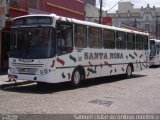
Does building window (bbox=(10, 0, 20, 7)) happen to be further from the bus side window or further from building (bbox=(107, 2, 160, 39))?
building (bbox=(107, 2, 160, 39))

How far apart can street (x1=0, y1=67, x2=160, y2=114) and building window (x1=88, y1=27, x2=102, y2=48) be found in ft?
7.82

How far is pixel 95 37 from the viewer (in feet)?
62.4

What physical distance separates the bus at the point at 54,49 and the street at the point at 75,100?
695 mm

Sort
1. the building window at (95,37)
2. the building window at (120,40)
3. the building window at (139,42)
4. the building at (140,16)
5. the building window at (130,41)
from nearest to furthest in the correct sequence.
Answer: the building window at (95,37)
the building window at (120,40)
the building window at (130,41)
the building window at (139,42)
the building at (140,16)

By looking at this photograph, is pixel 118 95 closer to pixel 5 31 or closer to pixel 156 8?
pixel 5 31

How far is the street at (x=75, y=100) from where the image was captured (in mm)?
11492

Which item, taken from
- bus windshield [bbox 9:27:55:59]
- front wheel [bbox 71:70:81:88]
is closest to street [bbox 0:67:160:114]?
front wheel [bbox 71:70:81:88]

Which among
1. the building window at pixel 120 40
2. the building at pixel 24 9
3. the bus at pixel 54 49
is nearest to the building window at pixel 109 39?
the bus at pixel 54 49

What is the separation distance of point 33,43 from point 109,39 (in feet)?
19.9

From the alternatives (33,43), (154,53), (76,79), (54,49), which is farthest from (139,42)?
(154,53)

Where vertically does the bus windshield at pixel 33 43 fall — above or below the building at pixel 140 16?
below

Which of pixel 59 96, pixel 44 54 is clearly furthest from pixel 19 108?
pixel 44 54

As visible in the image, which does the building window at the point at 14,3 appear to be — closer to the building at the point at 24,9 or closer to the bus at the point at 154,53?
the building at the point at 24,9

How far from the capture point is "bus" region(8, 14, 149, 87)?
15.4 metres
